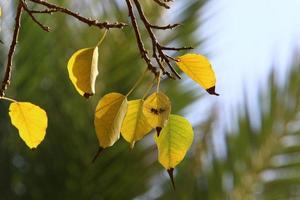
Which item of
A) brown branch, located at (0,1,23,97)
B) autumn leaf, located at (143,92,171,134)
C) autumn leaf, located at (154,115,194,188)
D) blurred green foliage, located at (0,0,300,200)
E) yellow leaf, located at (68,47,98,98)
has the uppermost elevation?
brown branch, located at (0,1,23,97)

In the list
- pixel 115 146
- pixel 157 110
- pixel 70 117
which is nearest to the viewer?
pixel 157 110

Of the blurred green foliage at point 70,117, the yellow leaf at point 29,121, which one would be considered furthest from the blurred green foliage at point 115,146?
the yellow leaf at point 29,121

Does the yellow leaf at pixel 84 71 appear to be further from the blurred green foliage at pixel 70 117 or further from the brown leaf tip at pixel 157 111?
the blurred green foliage at pixel 70 117

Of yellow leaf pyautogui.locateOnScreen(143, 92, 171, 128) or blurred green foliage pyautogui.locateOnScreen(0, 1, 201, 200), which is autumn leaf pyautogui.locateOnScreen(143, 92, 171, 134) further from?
blurred green foliage pyautogui.locateOnScreen(0, 1, 201, 200)

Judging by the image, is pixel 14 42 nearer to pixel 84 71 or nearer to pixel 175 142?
pixel 84 71

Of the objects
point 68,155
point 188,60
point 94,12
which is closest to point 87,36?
point 94,12

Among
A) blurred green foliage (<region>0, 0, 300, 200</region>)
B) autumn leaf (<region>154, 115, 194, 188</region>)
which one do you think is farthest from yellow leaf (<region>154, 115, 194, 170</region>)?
blurred green foliage (<region>0, 0, 300, 200</region>)

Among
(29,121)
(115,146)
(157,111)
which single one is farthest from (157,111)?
(115,146)
